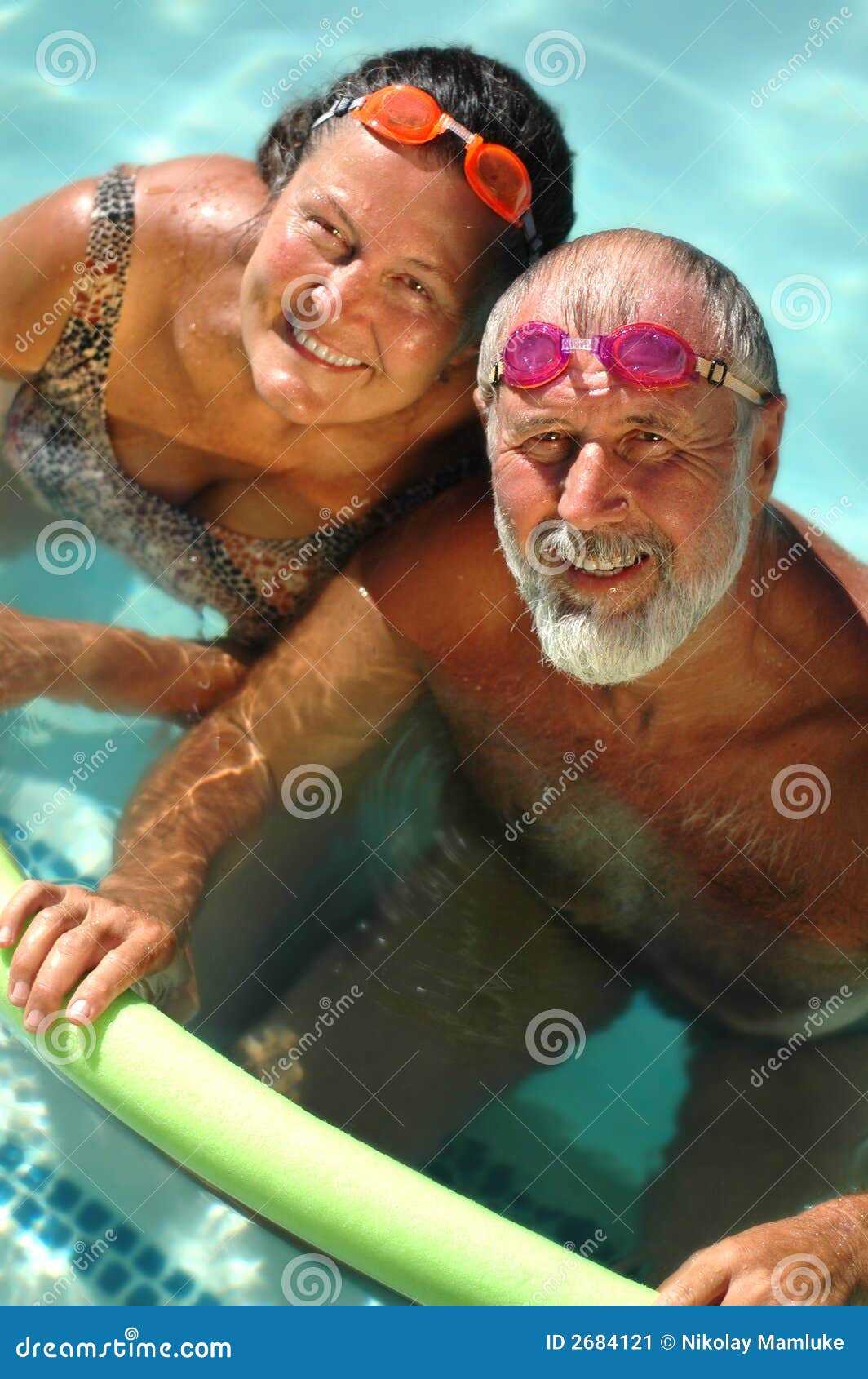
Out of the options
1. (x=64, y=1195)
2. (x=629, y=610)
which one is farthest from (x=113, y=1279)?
(x=629, y=610)

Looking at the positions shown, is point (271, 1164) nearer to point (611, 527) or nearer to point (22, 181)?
point (611, 527)

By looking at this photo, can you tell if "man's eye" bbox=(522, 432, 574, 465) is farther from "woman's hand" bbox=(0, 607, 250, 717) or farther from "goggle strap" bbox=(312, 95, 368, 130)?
"woman's hand" bbox=(0, 607, 250, 717)

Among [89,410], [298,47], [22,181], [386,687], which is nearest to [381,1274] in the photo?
[386,687]

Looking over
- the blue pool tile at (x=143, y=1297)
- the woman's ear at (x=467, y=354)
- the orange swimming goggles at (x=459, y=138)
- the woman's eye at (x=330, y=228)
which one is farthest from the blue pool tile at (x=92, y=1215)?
the orange swimming goggles at (x=459, y=138)

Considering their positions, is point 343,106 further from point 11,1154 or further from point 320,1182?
point 11,1154

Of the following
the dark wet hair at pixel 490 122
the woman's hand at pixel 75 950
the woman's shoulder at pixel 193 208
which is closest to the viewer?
the woman's hand at pixel 75 950

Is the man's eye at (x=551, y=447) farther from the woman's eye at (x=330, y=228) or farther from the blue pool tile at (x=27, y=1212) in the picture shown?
the blue pool tile at (x=27, y=1212)

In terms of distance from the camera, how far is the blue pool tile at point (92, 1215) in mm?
2730

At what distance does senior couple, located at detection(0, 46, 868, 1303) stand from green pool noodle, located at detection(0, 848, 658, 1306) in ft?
0.34

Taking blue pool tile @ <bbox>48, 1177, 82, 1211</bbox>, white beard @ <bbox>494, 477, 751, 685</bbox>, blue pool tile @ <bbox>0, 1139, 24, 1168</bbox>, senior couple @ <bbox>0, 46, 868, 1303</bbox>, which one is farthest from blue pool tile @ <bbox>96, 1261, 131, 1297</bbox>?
white beard @ <bbox>494, 477, 751, 685</bbox>

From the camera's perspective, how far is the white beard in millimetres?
2279

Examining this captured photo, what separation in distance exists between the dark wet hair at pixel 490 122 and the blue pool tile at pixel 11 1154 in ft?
6.25

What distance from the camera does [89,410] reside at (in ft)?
10.6

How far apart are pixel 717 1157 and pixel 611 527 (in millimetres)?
1403
